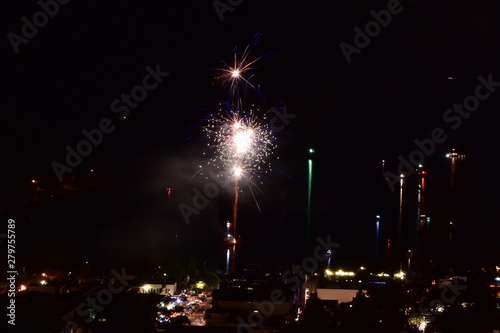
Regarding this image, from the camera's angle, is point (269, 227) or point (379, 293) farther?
point (269, 227)

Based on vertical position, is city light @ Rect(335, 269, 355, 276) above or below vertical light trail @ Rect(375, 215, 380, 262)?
below

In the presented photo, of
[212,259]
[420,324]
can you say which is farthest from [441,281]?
[212,259]

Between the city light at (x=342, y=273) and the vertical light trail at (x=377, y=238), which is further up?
the vertical light trail at (x=377, y=238)

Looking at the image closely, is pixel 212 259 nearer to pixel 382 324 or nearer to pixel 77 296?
pixel 77 296

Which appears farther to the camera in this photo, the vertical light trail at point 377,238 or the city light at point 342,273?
the vertical light trail at point 377,238

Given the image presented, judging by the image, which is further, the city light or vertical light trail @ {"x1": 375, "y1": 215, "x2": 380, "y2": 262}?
vertical light trail @ {"x1": 375, "y1": 215, "x2": 380, "y2": 262}

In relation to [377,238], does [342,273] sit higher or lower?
lower

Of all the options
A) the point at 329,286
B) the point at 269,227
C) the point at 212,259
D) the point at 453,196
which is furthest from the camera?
the point at 269,227

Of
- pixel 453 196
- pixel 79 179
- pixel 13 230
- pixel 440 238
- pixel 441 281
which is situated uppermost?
pixel 79 179

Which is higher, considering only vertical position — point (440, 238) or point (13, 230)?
point (13, 230)

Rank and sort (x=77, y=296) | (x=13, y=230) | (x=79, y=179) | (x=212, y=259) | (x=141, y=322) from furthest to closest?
1. (x=212, y=259)
2. (x=79, y=179)
3. (x=13, y=230)
4. (x=77, y=296)
5. (x=141, y=322)

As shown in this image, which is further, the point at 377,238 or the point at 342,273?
the point at 377,238
